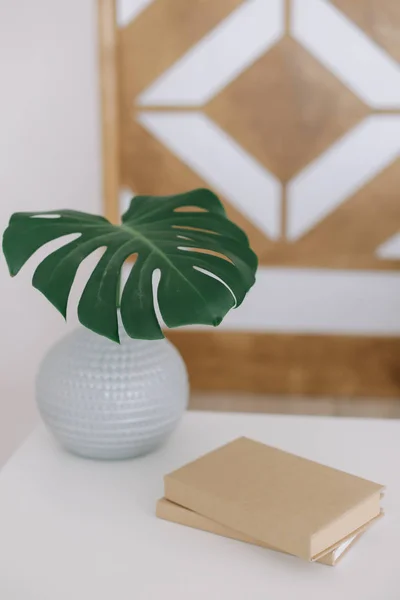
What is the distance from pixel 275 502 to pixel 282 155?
1.86 metres

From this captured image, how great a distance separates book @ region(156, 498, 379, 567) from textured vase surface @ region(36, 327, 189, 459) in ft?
0.52

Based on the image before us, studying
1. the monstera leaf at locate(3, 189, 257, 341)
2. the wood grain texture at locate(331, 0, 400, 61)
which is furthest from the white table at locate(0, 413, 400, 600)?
the wood grain texture at locate(331, 0, 400, 61)

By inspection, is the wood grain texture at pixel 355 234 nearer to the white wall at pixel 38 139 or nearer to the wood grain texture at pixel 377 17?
the wood grain texture at pixel 377 17

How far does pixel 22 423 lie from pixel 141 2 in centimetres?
143

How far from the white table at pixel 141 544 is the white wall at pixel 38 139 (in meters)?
1.49

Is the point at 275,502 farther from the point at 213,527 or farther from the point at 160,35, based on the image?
the point at 160,35

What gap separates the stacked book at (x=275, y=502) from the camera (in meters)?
0.83

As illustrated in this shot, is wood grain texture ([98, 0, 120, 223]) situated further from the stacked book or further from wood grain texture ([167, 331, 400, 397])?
the stacked book

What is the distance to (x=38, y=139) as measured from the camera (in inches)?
102

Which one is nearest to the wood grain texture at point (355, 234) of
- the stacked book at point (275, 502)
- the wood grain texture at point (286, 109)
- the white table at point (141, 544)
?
the wood grain texture at point (286, 109)

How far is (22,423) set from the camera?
98.4 inches

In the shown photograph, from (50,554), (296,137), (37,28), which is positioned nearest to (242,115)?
(296,137)

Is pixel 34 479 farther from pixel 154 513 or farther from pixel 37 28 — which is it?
pixel 37 28

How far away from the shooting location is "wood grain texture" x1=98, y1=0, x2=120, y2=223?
8.36ft
